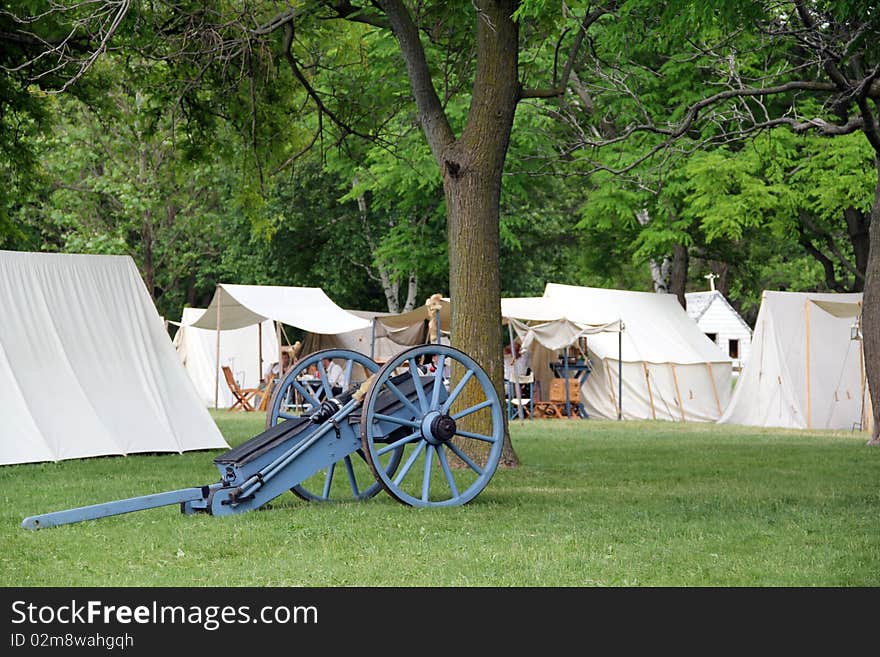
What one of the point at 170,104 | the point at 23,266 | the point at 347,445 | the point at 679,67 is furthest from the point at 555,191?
the point at 347,445

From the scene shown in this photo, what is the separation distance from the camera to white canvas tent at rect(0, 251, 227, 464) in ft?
43.5

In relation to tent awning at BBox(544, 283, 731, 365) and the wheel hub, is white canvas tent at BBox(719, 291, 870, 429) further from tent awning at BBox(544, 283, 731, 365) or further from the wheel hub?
the wheel hub

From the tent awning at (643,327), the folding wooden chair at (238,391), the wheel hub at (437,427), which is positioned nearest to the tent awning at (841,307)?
the tent awning at (643,327)

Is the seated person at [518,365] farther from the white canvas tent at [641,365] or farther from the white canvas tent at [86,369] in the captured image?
the white canvas tent at [86,369]

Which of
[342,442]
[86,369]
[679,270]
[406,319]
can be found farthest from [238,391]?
[342,442]

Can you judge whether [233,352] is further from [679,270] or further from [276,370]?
[679,270]

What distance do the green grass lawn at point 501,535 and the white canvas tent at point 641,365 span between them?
12.3m

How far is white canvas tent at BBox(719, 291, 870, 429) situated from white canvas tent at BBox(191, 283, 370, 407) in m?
8.10

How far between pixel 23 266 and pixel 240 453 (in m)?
6.98

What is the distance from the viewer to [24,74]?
14578mm

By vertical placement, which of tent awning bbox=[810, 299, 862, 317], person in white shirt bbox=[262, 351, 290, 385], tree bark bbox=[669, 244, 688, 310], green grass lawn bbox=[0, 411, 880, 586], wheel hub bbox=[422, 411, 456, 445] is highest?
tree bark bbox=[669, 244, 688, 310]

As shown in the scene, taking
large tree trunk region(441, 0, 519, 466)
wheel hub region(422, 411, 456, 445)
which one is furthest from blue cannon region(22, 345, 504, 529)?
large tree trunk region(441, 0, 519, 466)

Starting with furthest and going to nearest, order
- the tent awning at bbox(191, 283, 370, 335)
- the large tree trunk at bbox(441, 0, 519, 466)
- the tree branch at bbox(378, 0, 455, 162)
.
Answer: the tent awning at bbox(191, 283, 370, 335) → the tree branch at bbox(378, 0, 455, 162) → the large tree trunk at bbox(441, 0, 519, 466)

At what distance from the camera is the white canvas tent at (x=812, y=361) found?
2055 centimetres
